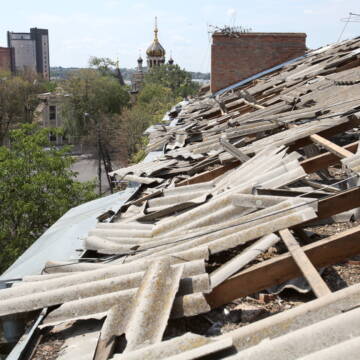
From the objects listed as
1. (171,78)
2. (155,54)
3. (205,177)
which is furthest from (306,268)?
(155,54)

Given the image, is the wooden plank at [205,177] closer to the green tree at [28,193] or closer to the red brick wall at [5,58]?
the green tree at [28,193]

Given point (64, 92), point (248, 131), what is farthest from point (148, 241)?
point (64, 92)

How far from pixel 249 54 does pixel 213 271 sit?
13.2 metres

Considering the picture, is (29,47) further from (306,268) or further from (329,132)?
(306,268)

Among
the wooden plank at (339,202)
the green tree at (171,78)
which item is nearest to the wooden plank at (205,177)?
the wooden plank at (339,202)

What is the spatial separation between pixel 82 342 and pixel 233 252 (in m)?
1.23

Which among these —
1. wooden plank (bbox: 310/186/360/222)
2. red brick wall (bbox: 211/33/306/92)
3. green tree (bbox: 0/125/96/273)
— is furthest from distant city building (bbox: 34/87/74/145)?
wooden plank (bbox: 310/186/360/222)

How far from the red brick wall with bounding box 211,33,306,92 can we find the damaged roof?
10355 mm

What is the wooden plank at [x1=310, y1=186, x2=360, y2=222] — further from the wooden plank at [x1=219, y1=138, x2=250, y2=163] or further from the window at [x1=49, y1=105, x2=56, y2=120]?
the window at [x1=49, y1=105, x2=56, y2=120]

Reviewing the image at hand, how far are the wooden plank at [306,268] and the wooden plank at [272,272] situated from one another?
0.04m

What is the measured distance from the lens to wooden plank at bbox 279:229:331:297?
7.72 ft

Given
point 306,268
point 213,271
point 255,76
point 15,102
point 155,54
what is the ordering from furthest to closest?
point 155,54, point 15,102, point 255,76, point 213,271, point 306,268

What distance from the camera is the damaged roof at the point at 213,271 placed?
203 cm

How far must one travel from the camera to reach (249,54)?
15.3m
